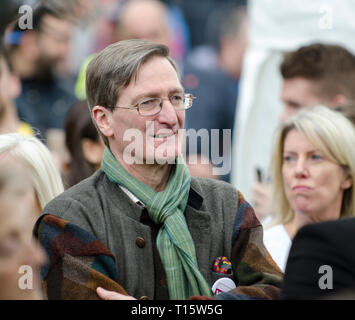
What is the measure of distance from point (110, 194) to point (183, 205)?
0.29 m

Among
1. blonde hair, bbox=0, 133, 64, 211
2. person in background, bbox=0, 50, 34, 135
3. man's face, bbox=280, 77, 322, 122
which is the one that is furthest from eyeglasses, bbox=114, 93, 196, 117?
man's face, bbox=280, 77, 322, 122

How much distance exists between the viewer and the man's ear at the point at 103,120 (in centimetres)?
267

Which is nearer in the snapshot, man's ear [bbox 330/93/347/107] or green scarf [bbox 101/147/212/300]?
green scarf [bbox 101/147/212/300]

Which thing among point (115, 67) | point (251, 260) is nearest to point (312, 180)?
point (251, 260)

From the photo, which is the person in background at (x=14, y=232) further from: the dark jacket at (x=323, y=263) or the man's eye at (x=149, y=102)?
the man's eye at (x=149, y=102)

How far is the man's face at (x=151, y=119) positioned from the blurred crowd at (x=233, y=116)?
403 mm

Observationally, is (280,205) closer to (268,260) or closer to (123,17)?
(268,260)

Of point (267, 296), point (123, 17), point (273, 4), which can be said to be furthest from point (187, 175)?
point (123, 17)

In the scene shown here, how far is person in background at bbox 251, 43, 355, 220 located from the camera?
521 centimetres

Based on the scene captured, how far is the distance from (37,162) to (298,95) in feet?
9.46

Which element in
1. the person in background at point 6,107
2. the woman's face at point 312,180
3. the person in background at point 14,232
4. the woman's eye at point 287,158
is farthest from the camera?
the woman's eye at point 287,158

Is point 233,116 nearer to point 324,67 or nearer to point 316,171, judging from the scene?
point 324,67

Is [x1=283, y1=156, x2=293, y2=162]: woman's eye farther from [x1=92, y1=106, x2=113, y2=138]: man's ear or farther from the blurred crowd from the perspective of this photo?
[x1=92, y1=106, x2=113, y2=138]: man's ear

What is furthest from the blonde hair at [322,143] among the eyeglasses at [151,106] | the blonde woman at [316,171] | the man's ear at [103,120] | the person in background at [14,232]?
the person in background at [14,232]
